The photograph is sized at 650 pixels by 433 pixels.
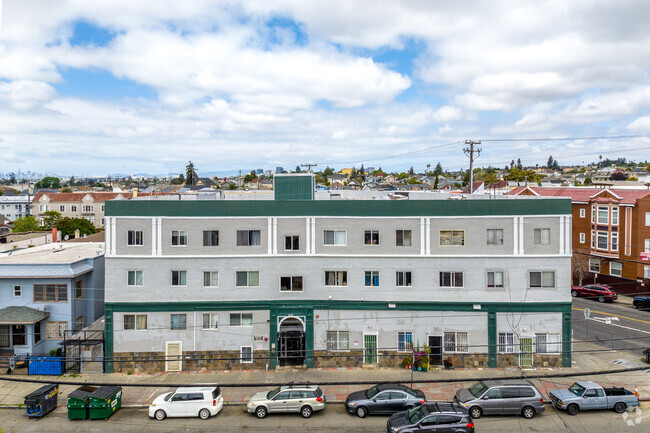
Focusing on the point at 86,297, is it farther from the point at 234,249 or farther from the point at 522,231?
the point at 522,231

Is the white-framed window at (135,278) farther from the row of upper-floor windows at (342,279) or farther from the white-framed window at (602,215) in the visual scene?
the white-framed window at (602,215)

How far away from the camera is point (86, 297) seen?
3425 cm

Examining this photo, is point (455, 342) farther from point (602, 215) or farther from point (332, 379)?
point (602, 215)

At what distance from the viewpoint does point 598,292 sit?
48375mm

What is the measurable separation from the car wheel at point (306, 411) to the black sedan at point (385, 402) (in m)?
2.00

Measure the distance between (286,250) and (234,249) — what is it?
3.53m

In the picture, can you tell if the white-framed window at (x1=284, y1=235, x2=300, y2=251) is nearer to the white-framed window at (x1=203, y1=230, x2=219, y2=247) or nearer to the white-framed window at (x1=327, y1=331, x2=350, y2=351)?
the white-framed window at (x1=203, y1=230, x2=219, y2=247)

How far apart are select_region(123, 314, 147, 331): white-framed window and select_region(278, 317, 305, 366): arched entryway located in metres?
9.11

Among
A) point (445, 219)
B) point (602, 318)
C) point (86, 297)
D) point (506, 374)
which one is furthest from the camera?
point (602, 318)

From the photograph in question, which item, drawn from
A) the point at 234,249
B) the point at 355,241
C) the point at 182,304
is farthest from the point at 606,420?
the point at 182,304

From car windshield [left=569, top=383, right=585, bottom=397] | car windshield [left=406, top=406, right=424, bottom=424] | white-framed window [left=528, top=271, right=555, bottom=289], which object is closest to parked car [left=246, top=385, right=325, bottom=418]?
car windshield [left=406, top=406, right=424, bottom=424]

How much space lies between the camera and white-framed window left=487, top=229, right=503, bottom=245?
31.1 m

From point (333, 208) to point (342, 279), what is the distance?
487 centimetres

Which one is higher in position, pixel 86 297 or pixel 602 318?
pixel 86 297
